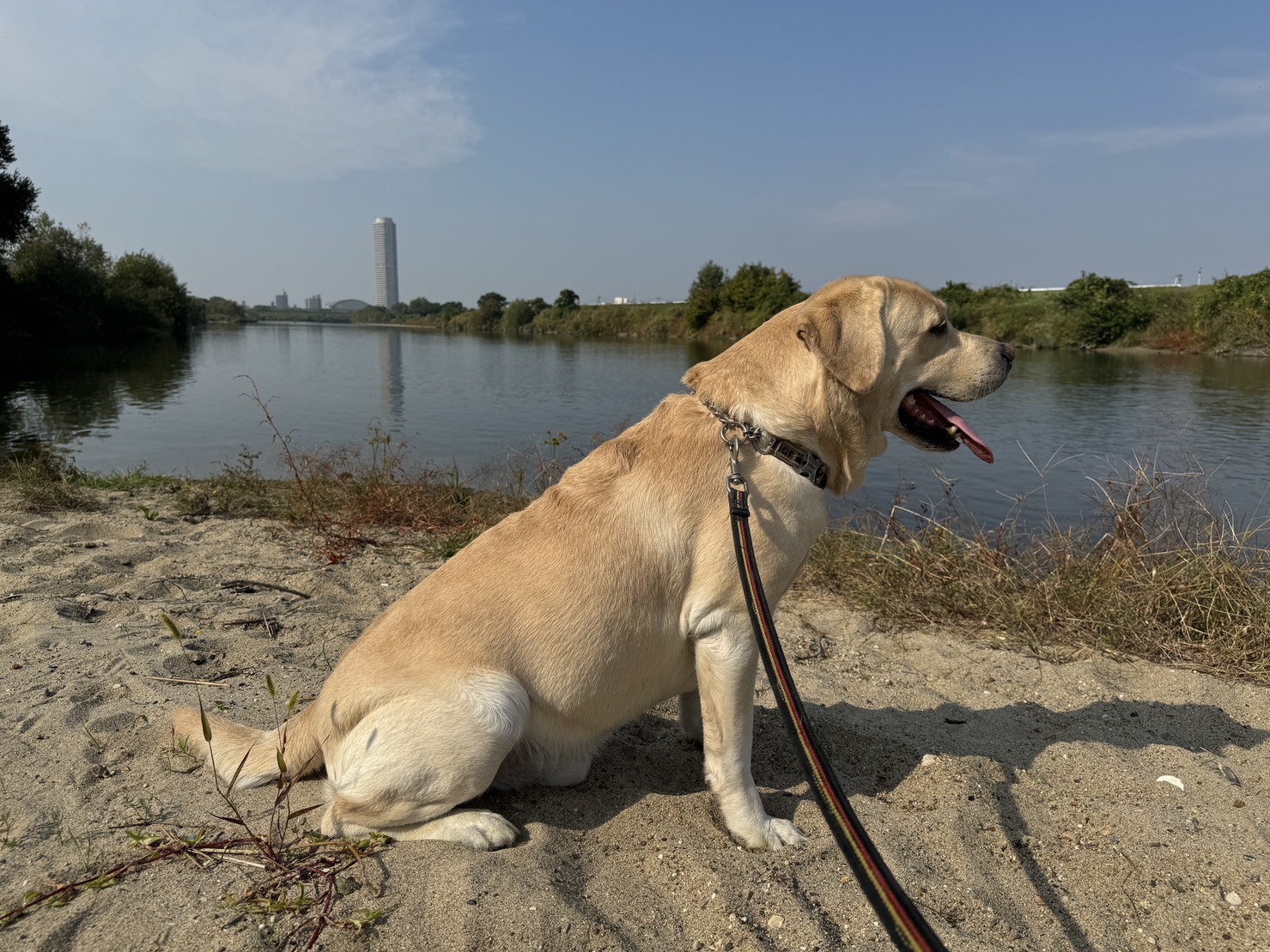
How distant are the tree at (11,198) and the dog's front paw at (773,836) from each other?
149ft

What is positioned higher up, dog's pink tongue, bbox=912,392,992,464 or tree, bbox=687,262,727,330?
tree, bbox=687,262,727,330

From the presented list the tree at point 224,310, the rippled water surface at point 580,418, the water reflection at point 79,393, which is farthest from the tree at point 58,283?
the tree at point 224,310

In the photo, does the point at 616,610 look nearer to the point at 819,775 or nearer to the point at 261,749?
the point at 819,775

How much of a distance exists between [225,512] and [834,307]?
734cm

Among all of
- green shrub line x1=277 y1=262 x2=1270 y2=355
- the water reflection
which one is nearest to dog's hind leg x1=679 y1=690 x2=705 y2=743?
the water reflection

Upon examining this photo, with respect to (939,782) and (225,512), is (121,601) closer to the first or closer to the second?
(225,512)

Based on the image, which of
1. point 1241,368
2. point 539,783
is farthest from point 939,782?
point 1241,368

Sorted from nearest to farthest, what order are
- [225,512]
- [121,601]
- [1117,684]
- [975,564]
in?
1. [1117,684]
2. [121,601]
3. [975,564]
4. [225,512]

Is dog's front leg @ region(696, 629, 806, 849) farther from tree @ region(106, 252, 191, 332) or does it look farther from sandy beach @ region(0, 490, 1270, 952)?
tree @ region(106, 252, 191, 332)

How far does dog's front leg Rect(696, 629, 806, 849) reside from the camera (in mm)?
2867

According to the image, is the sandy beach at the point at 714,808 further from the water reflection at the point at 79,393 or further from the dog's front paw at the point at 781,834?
the water reflection at the point at 79,393

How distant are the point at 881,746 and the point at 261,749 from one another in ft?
9.43

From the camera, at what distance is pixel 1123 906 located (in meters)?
2.50

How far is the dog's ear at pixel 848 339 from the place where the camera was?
2.91 meters
